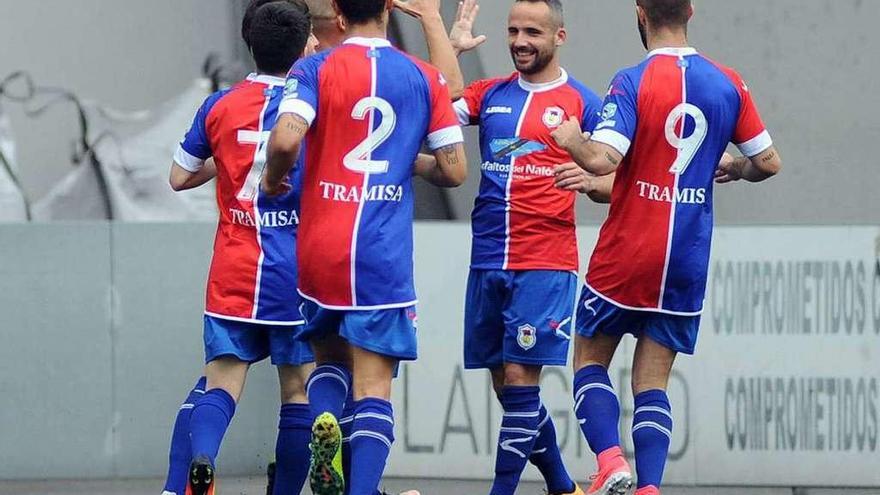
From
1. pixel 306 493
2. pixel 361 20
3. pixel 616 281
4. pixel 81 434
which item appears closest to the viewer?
pixel 361 20

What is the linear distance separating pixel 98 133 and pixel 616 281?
3.71 meters

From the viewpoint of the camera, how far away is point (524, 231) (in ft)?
22.8

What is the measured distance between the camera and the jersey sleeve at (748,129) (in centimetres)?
627

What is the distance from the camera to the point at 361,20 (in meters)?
5.82

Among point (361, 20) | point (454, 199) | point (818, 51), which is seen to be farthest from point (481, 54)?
point (361, 20)

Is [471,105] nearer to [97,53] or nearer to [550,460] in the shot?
[550,460]

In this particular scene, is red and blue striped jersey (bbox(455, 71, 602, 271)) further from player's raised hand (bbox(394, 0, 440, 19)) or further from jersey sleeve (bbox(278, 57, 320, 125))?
jersey sleeve (bbox(278, 57, 320, 125))

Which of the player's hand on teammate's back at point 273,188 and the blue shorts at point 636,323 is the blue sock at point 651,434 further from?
the player's hand on teammate's back at point 273,188

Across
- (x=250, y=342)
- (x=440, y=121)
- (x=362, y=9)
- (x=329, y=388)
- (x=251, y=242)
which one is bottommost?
(x=329, y=388)

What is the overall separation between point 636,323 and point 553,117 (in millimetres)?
997

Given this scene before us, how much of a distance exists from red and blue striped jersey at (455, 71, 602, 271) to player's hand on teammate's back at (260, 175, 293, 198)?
111 centimetres

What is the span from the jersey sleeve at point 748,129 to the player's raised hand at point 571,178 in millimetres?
596

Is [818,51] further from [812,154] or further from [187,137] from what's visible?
[187,137]

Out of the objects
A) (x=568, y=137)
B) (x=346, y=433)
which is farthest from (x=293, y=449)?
(x=568, y=137)
